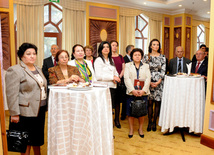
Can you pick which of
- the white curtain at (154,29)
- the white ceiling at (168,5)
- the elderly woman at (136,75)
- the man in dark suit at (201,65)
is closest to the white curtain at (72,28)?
the white ceiling at (168,5)

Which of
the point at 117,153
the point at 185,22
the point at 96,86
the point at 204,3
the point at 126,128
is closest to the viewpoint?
the point at 96,86

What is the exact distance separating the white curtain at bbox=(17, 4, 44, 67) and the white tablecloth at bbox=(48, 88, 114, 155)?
4.63m

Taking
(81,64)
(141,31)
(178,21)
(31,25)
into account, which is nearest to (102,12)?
(141,31)

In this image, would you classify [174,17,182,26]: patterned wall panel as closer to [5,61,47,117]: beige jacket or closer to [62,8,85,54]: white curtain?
[62,8,85,54]: white curtain

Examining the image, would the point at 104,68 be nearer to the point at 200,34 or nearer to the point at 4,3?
the point at 4,3

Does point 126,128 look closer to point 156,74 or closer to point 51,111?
point 156,74

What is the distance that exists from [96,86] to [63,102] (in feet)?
1.57

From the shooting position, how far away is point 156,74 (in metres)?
3.85

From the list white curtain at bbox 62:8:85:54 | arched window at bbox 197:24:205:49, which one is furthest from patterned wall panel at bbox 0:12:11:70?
arched window at bbox 197:24:205:49

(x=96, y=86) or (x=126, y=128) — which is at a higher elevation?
(x=96, y=86)

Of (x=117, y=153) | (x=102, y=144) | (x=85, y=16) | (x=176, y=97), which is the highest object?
(x=85, y=16)

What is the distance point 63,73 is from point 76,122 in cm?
91

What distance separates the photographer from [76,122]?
2107 mm

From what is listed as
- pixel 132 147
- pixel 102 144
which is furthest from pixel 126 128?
pixel 102 144
